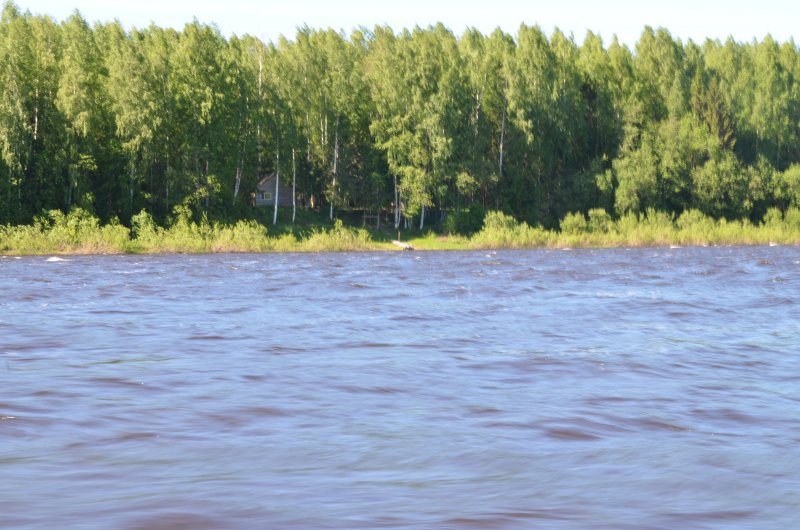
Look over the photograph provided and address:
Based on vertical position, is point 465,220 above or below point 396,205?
below

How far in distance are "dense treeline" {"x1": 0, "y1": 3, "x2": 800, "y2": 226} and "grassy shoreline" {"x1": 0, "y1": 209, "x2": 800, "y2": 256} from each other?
237cm

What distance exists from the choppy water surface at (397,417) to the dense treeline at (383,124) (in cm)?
4350

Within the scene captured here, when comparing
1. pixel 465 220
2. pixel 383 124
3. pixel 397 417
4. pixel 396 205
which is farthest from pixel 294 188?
pixel 397 417

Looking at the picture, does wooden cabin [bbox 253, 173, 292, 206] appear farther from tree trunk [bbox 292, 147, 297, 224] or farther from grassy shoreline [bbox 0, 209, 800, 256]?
grassy shoreline [bbox 0, 209, 800, 256]

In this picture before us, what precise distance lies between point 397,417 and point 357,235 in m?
55.2

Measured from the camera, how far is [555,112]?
76.6 meters

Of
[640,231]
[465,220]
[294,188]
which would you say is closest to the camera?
[640,231]

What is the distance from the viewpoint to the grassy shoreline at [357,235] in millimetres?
55438

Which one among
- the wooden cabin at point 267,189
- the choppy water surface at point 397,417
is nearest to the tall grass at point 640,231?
the wooden cabin at point 267,189

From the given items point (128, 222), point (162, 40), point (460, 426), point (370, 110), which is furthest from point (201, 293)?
point (370, 110)

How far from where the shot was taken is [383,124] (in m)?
72.8

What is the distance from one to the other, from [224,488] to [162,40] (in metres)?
64.6

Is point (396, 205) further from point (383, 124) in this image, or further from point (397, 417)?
point (397, 417)

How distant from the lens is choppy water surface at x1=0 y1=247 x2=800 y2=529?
6.29 m
